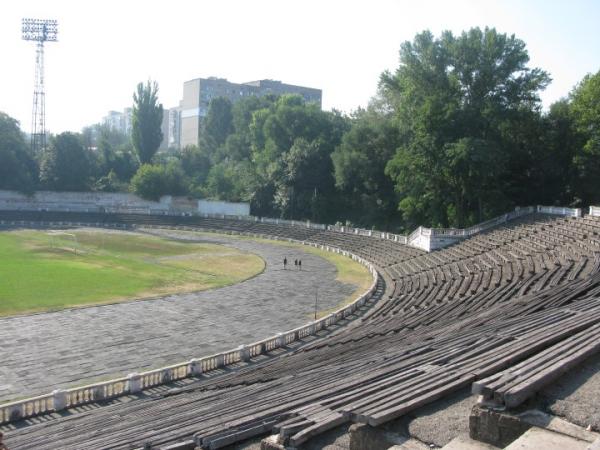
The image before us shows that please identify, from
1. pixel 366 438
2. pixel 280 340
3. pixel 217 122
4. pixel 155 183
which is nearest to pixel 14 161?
pixel 155 183

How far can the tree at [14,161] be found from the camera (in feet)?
307

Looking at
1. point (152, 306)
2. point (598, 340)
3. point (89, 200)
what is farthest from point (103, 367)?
point (89, 200)

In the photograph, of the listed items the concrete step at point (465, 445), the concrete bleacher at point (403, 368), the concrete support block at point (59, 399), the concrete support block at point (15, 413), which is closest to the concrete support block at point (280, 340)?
the concrete bleacher at point (403, 368)

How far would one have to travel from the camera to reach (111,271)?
48062 millimetres

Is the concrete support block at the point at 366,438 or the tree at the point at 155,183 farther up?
the tree at the point at 155,183

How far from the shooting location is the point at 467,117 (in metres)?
53.5

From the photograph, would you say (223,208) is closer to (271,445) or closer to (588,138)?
(588,138)

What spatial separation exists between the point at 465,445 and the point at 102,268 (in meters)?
46.2

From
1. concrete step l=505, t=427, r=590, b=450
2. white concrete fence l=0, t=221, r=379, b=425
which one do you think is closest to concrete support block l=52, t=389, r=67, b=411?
white concrete fence l=0, t=221, r=379, b=425

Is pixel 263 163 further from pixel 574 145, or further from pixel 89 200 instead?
pixel 574 145

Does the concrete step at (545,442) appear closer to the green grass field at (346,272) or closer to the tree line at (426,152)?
the green grass field at (346,272)

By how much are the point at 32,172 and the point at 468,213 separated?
73836 millimetres

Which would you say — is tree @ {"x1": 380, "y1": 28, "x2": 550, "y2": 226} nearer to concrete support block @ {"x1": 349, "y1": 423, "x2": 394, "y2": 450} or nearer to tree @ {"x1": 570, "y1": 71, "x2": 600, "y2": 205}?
tree @ {"x1": 570, "y1": 71, "x2": 600, "y2": 205}

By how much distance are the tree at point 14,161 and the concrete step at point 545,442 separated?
100227 mm
